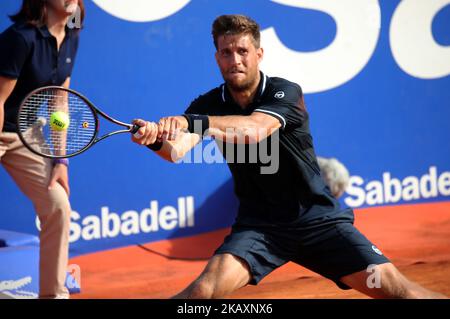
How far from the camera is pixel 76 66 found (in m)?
4.80

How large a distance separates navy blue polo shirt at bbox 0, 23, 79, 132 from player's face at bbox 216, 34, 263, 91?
0.99 m

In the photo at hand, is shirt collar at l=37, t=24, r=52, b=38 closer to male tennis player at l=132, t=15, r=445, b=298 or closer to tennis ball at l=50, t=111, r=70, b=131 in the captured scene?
tennis ball at l=50, t=111, r=70, b=131

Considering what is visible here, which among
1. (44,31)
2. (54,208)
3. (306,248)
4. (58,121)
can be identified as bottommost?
(306,248)

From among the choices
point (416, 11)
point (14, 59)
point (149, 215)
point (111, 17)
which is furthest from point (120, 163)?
point (416, 11)

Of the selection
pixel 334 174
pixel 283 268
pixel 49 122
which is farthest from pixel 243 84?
pixel 283 268

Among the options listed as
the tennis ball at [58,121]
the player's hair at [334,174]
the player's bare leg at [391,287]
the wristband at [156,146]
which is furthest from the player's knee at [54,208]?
the player's hair at [334,174]

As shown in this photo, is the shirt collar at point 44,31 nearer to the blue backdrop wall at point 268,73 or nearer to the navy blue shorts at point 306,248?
the blue backdrop wall at point 268,73

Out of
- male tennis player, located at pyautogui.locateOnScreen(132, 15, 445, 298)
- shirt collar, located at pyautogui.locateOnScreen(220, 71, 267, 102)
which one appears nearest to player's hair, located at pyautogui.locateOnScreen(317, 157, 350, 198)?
male tennis player, located at pyautogui.locateOnScreen(132, 15, 445, 298)

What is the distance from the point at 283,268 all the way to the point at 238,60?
7.63 ft

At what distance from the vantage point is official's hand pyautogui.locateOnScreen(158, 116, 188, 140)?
120 inches

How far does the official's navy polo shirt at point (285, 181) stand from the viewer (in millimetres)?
3504

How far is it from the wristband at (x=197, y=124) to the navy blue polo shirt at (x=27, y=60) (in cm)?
122

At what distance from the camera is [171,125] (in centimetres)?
305

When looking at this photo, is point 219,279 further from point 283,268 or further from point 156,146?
→ point 283,268
